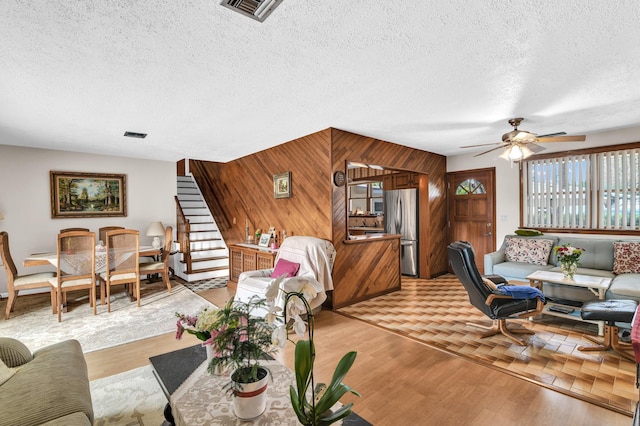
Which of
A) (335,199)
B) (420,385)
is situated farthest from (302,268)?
(420,385)

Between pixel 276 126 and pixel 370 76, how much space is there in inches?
70.2

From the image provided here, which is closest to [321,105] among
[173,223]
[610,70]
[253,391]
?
[610,70]

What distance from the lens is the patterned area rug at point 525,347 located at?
2338 mm

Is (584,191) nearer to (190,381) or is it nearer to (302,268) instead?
(302,268)

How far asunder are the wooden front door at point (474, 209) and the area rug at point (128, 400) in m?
5.71

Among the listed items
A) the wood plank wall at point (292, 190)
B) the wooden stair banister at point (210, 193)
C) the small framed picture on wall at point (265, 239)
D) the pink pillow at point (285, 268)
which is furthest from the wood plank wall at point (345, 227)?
the wooden stair banister at point (210, 193)

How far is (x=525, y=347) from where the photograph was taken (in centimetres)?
301

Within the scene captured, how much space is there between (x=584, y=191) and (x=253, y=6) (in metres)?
5.51

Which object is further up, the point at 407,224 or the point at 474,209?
the point at 474,209

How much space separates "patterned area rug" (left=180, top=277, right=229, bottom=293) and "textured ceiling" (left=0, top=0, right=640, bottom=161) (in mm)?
2729

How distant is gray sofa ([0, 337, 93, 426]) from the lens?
133 centimetres

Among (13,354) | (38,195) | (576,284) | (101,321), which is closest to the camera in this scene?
(13,354)

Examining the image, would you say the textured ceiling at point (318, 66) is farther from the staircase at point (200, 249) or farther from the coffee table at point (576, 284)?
the staircase at point (200, 249)

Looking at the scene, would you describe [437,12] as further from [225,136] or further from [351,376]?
[225,136]
